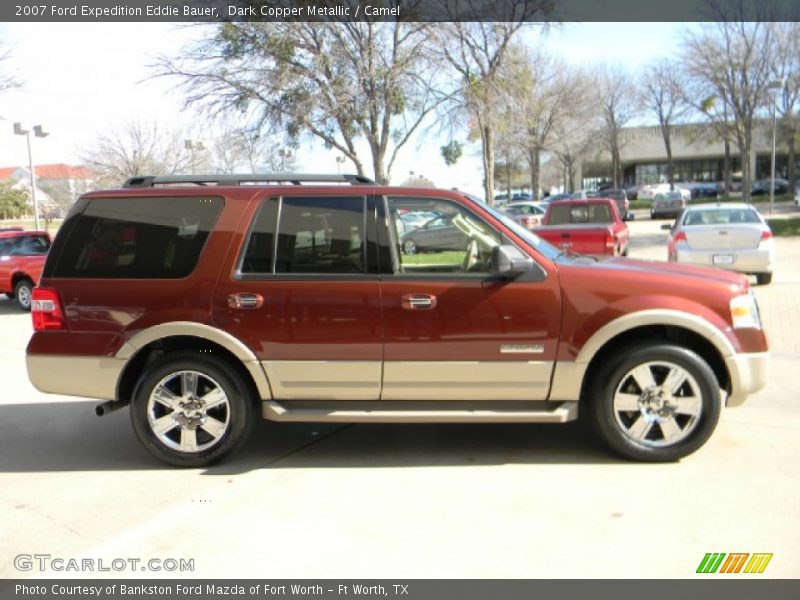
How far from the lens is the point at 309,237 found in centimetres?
479

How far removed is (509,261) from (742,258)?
892cm

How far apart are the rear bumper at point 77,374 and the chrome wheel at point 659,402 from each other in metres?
3.34

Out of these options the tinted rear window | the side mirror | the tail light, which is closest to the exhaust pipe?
the tail light

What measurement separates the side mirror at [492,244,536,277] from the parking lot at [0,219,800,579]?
1.29m

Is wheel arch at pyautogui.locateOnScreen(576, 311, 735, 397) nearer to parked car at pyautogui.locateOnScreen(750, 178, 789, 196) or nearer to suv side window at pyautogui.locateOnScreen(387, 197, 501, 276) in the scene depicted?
suv side window at pyautogui.locateOnScreen(387, 197, 501, 276)

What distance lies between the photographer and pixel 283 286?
4668 millimetres

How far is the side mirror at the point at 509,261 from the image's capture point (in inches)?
177

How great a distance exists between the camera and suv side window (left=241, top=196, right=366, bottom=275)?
475 cm

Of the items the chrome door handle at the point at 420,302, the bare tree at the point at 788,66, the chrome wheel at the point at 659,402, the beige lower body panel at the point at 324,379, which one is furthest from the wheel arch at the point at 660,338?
the bare tree at the point at 788,66

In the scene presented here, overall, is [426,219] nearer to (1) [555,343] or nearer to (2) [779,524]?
(1) [555,343]

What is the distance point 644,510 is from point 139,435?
324 centimetres

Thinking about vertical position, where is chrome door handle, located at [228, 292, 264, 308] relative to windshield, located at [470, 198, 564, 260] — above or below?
below

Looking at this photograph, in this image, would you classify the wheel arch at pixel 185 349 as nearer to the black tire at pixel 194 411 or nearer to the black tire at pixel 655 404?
the black tire at pixel 194 411

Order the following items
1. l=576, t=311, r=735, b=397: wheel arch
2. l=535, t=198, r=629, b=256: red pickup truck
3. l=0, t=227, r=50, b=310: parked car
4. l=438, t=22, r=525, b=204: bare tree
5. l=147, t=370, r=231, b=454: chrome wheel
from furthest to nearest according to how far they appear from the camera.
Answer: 1. l=438, t=22, r=525, b=204: bare tree
2. l=0, t=227, r=50, b=310: parked car
3. l=535, t=198, r=629, b=256: red pickup truck
4. l=147, t=370, r=231, b=454: chrome wheel
5. l=576, t=311, r=735, b=397: wheel arch
